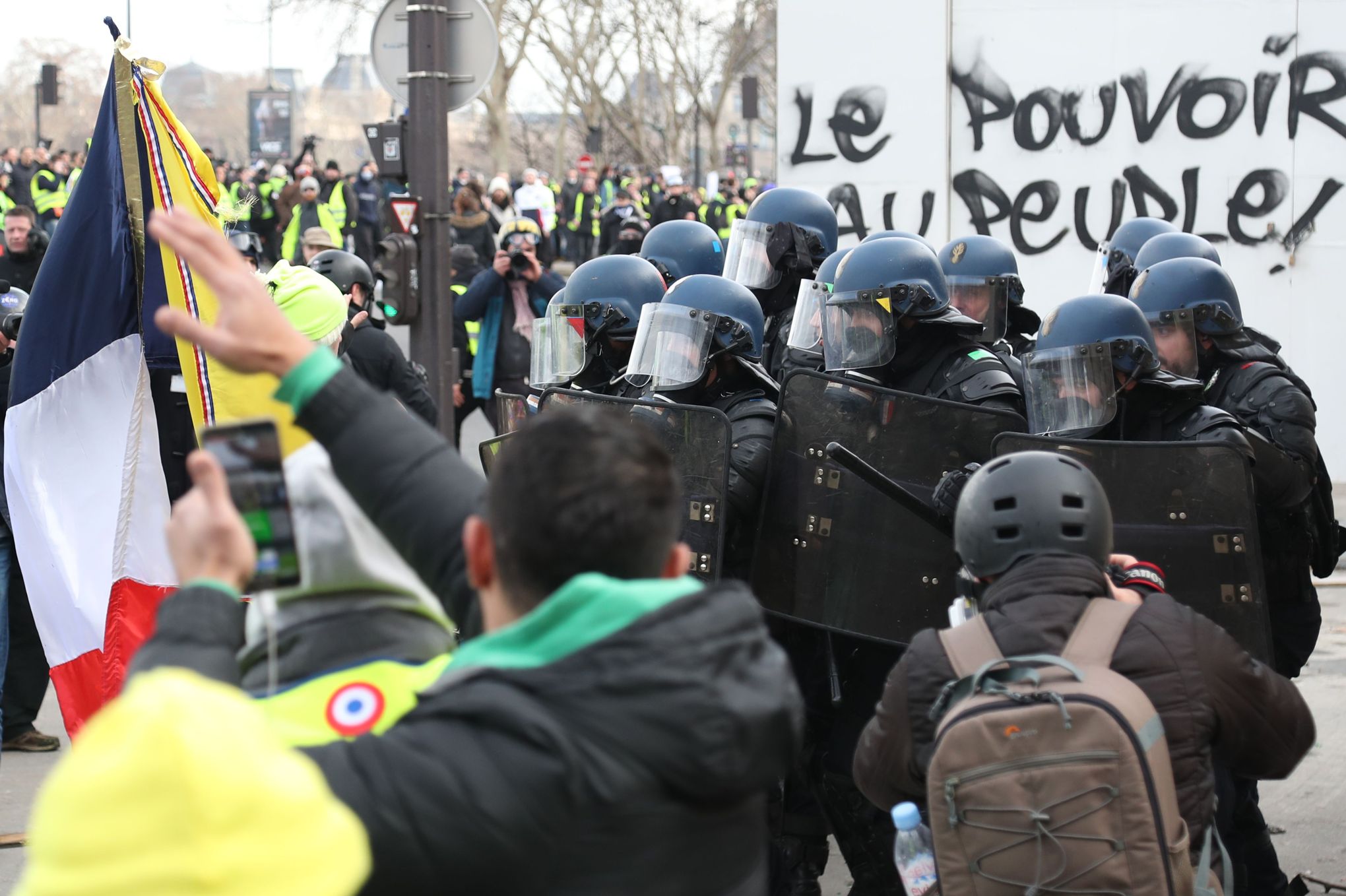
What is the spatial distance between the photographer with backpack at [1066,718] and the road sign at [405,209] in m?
5.96

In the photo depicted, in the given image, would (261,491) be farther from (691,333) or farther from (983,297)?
(983,297)

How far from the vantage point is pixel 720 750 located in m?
1.43

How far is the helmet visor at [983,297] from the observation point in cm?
628

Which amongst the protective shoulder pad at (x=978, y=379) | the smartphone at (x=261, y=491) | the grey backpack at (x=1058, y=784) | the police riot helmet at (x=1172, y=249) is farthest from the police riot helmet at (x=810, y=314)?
the smartphone at (x=261, y=491)

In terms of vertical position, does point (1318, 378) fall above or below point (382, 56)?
below

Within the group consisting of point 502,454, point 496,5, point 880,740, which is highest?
point 496,5

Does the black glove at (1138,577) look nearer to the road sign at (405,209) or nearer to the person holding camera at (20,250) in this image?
the road sign at (405,209)

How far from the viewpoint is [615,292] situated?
17.1ft

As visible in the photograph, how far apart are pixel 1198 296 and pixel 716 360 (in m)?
1.50

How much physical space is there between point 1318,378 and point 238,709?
9971mm

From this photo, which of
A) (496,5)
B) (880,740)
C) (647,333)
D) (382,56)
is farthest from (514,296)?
(496,5)

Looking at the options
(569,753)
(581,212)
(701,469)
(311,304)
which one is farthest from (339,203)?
(569,753)

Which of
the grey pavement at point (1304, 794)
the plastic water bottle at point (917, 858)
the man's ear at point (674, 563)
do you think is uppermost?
the man's ear at point (674, 563)

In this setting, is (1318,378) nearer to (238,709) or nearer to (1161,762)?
(1161,762)
